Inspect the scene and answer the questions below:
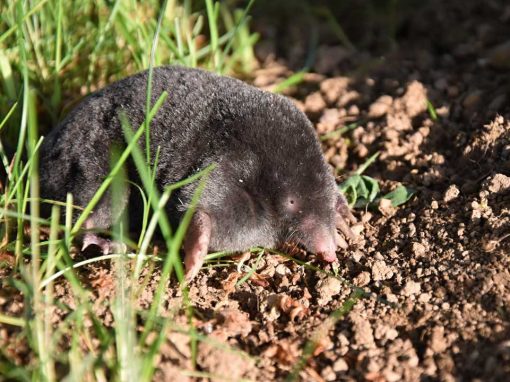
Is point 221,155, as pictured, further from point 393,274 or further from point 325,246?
point 393,274

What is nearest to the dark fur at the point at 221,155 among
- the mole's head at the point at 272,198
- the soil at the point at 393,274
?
the mole's head at the point at 272,198

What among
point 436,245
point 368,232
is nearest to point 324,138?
point 368,232

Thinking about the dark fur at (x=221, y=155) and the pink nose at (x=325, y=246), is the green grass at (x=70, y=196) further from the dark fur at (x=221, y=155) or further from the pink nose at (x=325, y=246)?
the pink nose at (x=325, y=246)

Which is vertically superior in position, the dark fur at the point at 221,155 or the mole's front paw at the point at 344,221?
the dark fur at the point at 221,155

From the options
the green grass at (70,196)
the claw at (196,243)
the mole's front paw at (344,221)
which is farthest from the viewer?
the mole's front paw at (344,221)

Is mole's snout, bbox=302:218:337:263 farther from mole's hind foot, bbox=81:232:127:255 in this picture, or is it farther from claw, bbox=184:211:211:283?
mole's hind foot, bbox=81:232:127:255

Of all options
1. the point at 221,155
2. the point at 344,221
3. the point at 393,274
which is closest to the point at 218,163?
the point at 221,155

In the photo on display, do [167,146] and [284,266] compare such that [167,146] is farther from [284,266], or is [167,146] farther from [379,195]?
[379,195]
